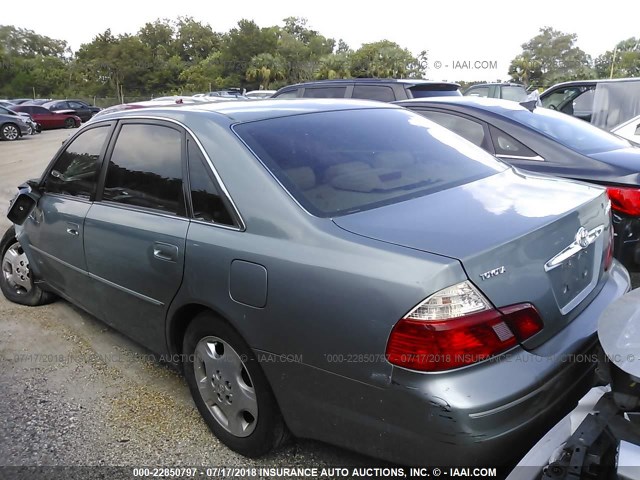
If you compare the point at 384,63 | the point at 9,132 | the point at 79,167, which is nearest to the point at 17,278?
the point at 79,167

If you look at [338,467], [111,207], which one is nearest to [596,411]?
[338,467]

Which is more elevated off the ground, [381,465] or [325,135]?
[325,135]

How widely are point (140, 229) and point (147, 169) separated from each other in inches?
13.9

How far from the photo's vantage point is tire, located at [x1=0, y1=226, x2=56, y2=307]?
4379mm

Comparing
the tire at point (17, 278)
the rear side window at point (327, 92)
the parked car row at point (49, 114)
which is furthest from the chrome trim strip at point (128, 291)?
the parked car row at point (49, 114)

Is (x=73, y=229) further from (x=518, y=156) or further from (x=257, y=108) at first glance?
(x=518, y=156)

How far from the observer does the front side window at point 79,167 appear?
11.2 ft

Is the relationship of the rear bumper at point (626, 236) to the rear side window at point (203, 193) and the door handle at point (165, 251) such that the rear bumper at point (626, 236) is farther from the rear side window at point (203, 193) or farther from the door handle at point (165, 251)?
the door handle at point (165, 251)

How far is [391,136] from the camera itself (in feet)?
9.59

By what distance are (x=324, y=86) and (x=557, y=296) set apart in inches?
289

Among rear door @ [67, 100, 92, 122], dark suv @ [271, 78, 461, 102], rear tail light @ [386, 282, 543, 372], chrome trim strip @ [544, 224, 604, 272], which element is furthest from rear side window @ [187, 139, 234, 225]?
rear door @ [67, 100, 92, 122]

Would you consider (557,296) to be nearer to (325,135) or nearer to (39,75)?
(325,135)

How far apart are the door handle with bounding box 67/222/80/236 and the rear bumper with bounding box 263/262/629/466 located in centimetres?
190

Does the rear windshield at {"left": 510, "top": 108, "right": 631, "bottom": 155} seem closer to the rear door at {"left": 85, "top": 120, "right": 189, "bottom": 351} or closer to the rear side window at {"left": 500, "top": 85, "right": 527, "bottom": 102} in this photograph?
the rear door at {"left": 85, "top": 120, "right": 189, "bottom": 351}
